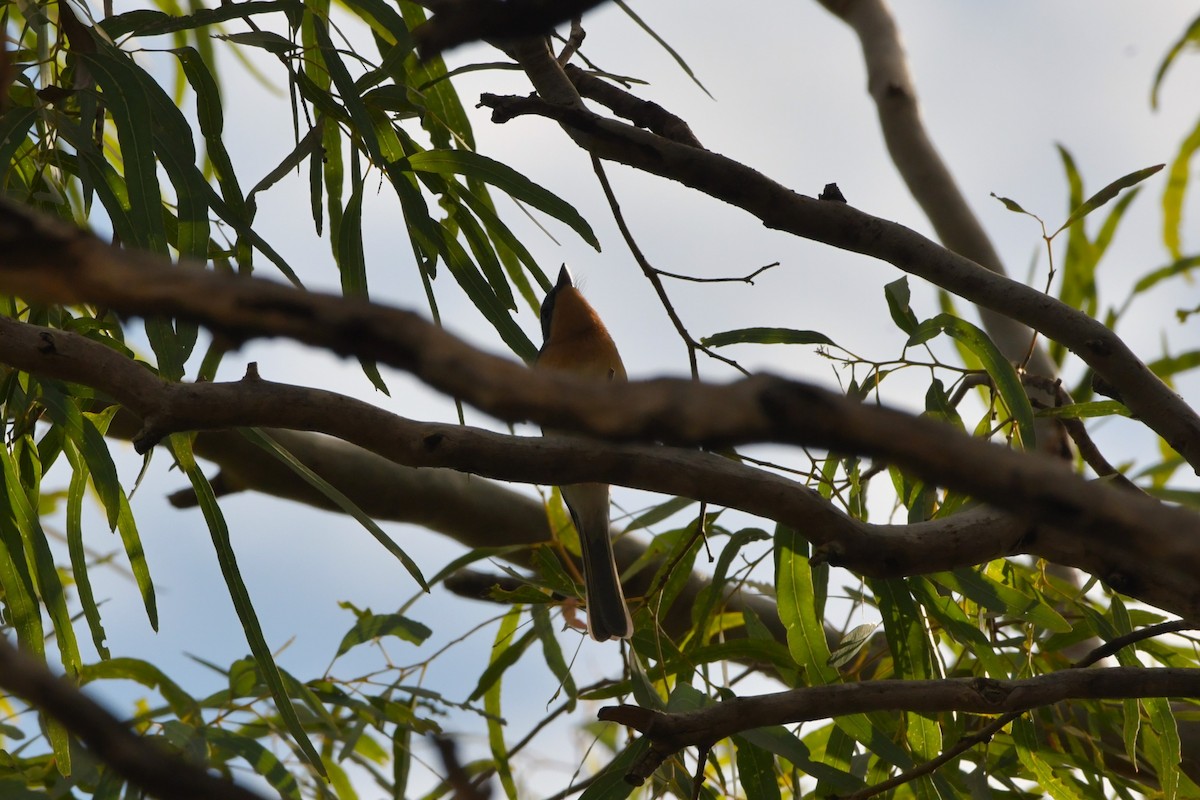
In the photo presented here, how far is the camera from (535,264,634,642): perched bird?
235 centimetres

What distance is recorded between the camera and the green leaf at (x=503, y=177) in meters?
1.56

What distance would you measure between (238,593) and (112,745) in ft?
3.85

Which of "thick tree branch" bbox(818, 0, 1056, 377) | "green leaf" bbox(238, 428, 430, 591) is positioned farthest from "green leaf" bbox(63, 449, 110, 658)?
"thick tree branch" bbox(818, 0, 1056, 377)

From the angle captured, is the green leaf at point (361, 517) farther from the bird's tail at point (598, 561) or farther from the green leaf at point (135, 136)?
the bird's tail at point (598, 561)

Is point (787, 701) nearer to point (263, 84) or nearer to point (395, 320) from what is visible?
point (395, 320)

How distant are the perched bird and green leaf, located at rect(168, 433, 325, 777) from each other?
70 centimetres

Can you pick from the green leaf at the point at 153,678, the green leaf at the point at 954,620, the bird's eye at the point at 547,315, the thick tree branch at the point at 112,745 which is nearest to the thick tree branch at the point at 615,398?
the thick tree branch at the point at 112,745

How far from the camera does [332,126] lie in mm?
1959

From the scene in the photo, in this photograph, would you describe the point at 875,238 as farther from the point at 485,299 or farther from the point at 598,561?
the point at 598,561

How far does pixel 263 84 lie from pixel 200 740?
1435 millimetres

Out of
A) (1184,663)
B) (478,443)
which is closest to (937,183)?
(1184,663)

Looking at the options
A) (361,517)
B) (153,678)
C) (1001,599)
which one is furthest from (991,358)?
(153,678)

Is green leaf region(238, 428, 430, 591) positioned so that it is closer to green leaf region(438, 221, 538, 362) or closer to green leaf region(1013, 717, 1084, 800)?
green leaf region(438, 221, 538, 362)

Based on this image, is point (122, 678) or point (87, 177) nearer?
point (87, 177)
